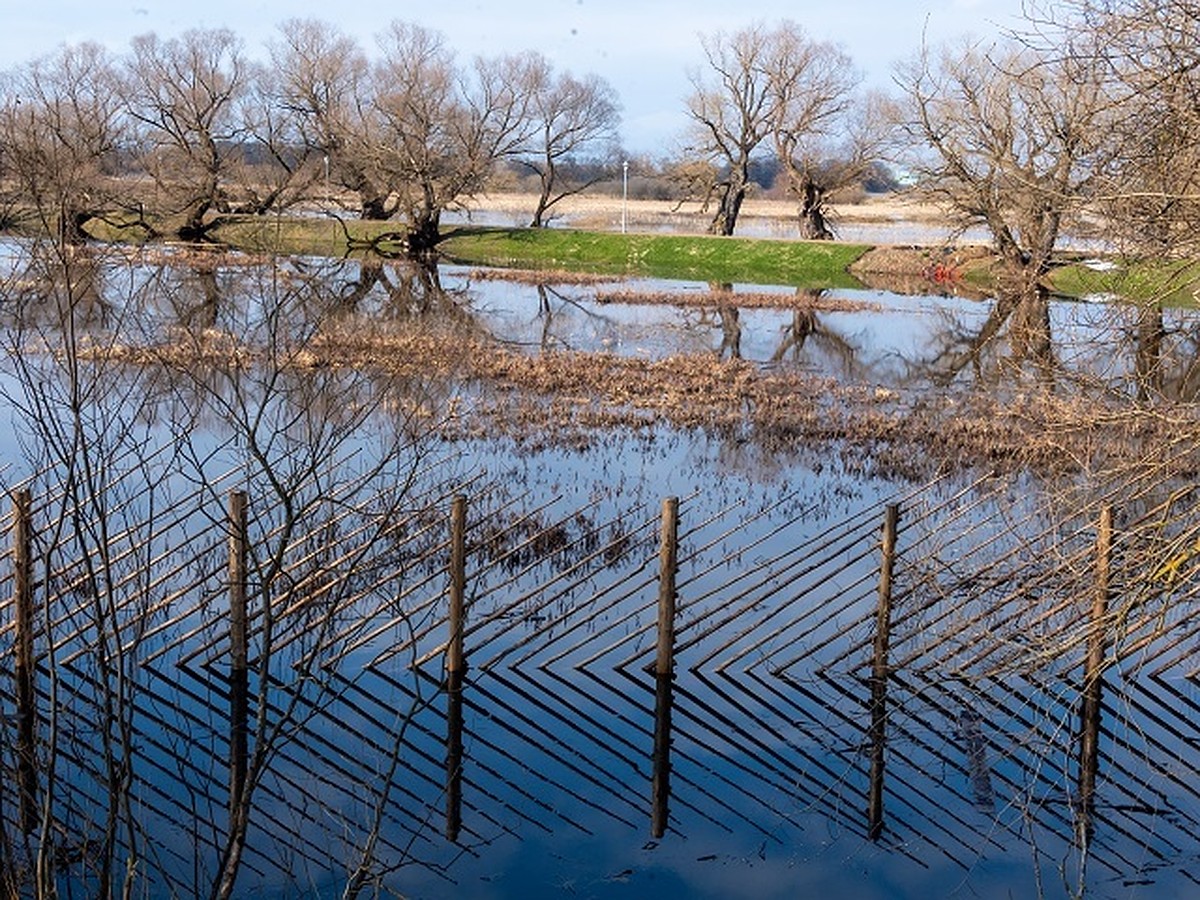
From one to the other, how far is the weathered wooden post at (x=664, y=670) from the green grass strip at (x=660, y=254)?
38368mm

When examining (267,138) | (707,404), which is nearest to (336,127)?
(267,138)

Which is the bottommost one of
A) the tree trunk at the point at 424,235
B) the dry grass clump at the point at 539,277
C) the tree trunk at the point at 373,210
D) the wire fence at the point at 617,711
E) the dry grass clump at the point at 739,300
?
the wire fence at the point at 617,711

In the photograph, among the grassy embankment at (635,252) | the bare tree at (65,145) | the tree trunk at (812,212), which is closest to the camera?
the bare tree at (65,145)

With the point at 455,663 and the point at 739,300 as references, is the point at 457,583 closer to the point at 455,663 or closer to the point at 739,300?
the point at 455,663

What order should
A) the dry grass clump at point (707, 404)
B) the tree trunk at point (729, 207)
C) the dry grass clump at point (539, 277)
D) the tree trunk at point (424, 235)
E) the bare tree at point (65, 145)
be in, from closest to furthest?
the bare tree at point (65, 145), the dry grass clump at point (707, 404), the dry grass clump at point (539, 277), the tree trunk at point (424, 235), the tree trunk at point (729, 207)

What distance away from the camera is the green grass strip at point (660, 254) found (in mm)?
49875

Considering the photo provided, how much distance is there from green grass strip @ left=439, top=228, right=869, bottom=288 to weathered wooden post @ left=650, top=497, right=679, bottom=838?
38.4m

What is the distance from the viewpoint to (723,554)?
13.2 metres

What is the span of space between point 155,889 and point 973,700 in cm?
578

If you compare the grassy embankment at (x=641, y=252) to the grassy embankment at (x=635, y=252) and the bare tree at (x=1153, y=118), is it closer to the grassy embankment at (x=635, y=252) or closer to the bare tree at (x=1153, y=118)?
the grassy embankment at (x=635, y=252)

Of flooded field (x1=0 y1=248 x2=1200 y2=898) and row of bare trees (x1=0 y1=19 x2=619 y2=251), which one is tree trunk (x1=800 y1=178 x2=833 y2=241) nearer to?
row of bare trees (x1=0 y1=19 x2=619 y2=251)

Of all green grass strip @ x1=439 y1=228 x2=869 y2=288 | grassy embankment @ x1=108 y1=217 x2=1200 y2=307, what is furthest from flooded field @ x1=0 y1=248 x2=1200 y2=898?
green grass strip @ x1=439 y1=228 x2=869 y2=288

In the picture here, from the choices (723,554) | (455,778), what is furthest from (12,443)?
(455,778)

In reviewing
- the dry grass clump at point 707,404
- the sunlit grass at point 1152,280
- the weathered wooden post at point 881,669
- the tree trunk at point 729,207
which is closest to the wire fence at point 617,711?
the weathered wooden post at point 881,669
